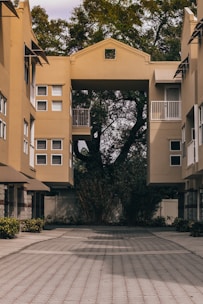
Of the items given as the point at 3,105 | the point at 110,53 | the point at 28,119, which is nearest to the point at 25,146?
the point at 28,119

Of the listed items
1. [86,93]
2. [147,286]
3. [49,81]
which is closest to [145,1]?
[86,93]

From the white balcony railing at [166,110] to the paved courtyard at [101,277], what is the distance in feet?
62.4

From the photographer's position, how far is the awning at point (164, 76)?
36.9 meters

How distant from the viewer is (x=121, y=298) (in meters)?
9.93

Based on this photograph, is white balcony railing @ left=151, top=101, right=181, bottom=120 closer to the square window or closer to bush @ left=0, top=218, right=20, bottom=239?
the square window

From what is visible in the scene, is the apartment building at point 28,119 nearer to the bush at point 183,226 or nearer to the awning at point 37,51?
the awning at point 37,51

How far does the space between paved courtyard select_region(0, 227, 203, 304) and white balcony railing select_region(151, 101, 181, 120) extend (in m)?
19.0

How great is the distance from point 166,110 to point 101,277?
25.5 meters

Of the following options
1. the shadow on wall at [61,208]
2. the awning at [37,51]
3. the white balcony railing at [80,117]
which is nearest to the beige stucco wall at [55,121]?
the white balcony railing at [80,117]

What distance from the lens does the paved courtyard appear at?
9.94 metres

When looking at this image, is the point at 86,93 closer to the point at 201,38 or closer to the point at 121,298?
the point at 201,38

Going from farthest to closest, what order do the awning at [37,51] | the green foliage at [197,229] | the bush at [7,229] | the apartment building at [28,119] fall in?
the awning at [37,51]
the green foliage at [197,229]
the apartment building at [28,119]
the bush at [7,229]

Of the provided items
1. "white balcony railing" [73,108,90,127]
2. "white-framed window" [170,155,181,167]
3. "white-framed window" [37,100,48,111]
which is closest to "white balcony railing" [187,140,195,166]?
"white-framed window" [170,155,181,167]

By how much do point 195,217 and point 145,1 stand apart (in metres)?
21.1
